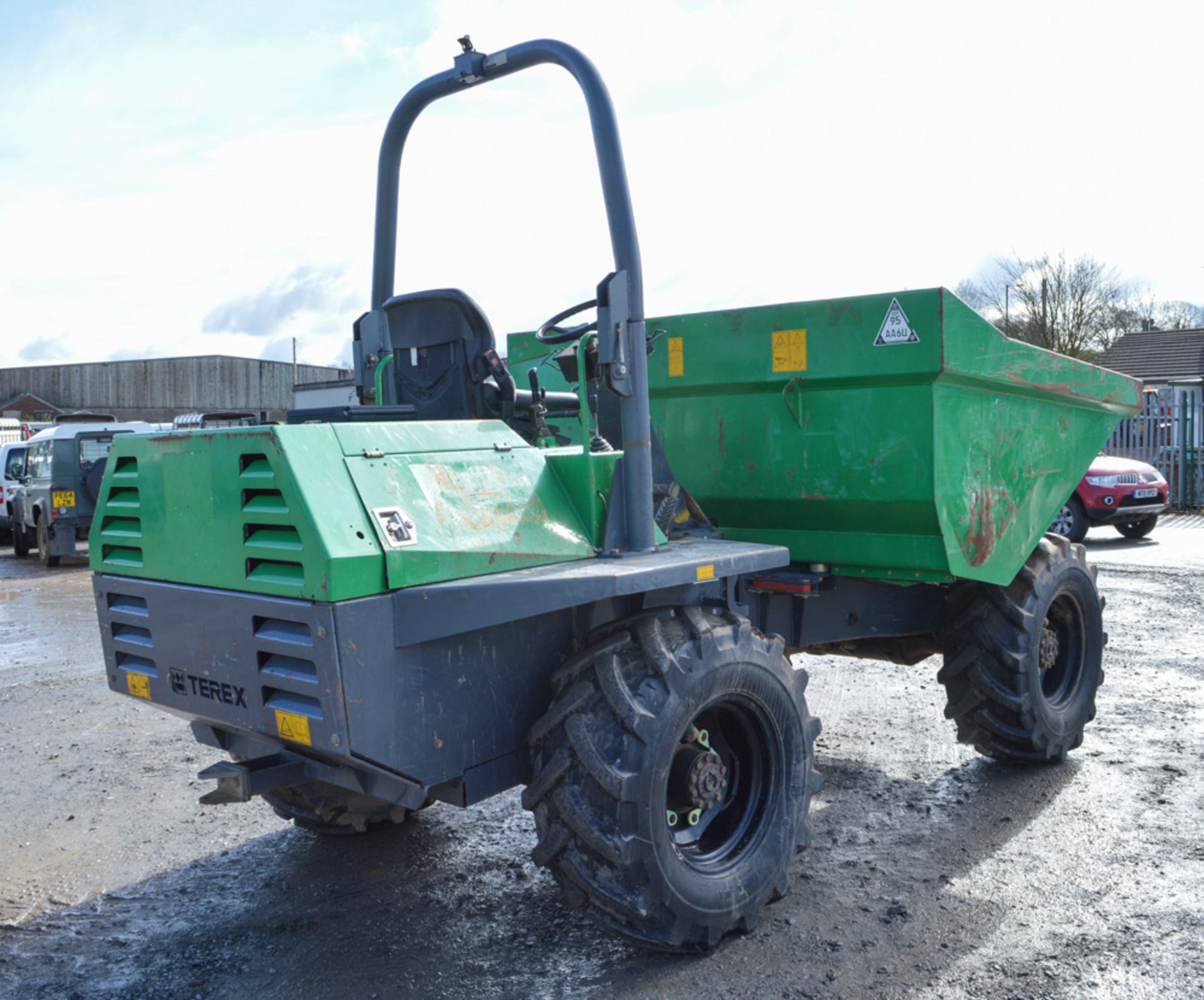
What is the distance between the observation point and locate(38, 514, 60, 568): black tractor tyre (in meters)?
15.6

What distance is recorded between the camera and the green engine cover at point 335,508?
2783 millimetres

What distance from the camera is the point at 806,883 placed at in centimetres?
390

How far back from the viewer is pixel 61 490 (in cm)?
1538

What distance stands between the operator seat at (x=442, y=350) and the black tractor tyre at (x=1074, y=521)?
38.6ft

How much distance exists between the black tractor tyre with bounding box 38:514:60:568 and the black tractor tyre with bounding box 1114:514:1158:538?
1452cm

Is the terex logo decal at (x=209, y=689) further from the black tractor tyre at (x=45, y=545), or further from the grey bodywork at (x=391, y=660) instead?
the black tractor tyre at (x=45, y=545)

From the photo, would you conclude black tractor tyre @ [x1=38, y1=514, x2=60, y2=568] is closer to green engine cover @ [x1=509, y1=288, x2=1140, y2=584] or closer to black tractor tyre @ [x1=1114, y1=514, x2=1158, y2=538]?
green engine cover @ [x1=509, y1=288, x2=1140, y2=584]

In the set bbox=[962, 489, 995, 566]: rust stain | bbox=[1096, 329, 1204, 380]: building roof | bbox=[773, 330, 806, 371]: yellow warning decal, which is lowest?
bbox=[962, 489, 995, 566]: rust stain

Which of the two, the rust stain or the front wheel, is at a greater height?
the rust stain

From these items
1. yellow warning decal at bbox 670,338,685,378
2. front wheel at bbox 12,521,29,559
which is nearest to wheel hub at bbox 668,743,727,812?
yellow warning decal at bbox 670,338,685,378

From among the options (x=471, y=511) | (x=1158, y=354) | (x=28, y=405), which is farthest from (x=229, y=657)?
(x=28, y=405)

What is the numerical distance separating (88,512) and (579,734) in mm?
14127

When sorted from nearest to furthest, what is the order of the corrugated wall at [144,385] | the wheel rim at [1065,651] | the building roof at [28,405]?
the wheel rim at [1065,651] → the building roof at [28,405] → the corrugated wall at [144,385]

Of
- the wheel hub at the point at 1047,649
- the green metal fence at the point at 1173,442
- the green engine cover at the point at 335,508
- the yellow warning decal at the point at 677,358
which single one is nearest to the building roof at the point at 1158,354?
the green metal fence at the point at 1173,442
